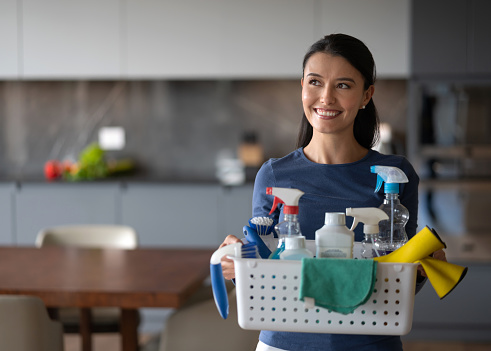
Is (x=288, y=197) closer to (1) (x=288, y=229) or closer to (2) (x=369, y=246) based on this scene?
(1) (x=288, y=229)

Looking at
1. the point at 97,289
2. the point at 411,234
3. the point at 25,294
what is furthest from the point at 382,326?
the point at 25,294

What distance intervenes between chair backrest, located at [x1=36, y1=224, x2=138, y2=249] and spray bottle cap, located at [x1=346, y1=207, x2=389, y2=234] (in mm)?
2090

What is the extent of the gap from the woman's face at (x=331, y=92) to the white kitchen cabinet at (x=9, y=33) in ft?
12.0

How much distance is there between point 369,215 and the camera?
1251 millimetres

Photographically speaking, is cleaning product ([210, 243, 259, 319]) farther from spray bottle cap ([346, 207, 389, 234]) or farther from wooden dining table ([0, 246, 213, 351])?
wooden dining table ([0, 246, 213, 351])

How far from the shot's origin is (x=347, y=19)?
4.30m

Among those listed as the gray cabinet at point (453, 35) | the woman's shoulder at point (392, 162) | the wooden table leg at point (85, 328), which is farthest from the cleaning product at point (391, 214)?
the gray cabinet at point (453, 35)

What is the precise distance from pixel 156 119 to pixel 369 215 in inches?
149

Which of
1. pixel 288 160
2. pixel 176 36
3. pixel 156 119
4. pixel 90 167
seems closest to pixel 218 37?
pixel 176 36

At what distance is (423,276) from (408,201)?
24cm

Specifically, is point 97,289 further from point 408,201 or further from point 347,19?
point 347,19

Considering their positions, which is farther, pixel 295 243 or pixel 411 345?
pixel 411 345

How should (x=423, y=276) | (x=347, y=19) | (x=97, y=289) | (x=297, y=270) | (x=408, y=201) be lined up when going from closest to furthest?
1. (x=297, y=270)
2. (x=423, y=276)
3. (x=408, y=201)
4. (x=97, y=289)
5. (x=347, y=19)

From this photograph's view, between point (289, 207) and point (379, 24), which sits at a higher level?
point (379, 24)
